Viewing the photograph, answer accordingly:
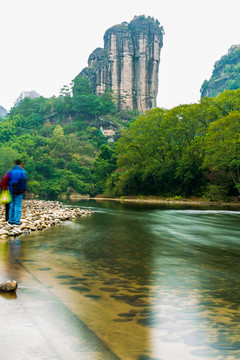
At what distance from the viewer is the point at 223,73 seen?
A: 545ft

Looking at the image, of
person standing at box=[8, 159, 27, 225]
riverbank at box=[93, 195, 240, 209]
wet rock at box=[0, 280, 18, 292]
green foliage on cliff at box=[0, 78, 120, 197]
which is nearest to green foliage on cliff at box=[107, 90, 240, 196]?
riverbank at box=[93, 195, 240, 209]

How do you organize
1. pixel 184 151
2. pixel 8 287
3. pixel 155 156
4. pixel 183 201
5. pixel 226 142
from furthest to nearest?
pixel 155 156 < pixel 184 151 < pixel 183 201 < pixel 226 142 < pixel 8 287

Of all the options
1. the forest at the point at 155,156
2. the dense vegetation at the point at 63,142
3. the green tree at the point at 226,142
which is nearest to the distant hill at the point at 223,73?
the dense vegetation at the point at 63,142

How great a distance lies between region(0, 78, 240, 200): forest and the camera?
38.2 metres

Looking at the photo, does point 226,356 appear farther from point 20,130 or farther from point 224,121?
point 20,130

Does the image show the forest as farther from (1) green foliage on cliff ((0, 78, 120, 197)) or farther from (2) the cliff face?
(2) the cliff face

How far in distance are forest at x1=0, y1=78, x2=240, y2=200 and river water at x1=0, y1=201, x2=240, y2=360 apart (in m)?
30.0

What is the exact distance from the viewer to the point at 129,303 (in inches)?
158

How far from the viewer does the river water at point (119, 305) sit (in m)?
2.75

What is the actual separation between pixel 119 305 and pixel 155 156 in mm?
48080

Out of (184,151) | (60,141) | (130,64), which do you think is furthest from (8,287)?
(130,64)

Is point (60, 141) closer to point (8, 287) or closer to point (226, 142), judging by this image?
point (226, 142)

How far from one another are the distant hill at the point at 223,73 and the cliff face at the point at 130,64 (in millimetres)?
49779

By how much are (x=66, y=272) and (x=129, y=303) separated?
6.44 ft
